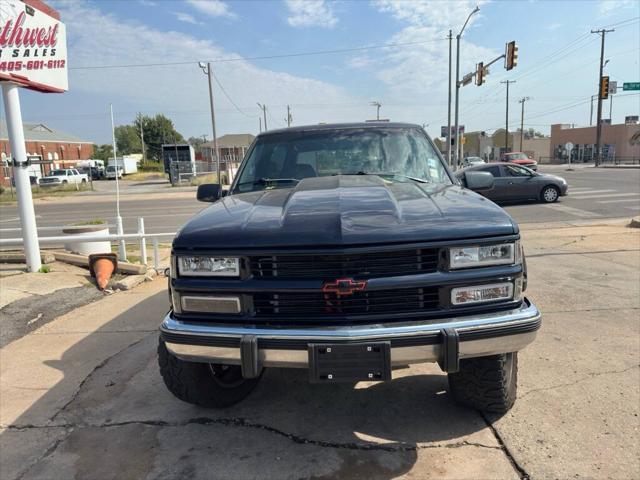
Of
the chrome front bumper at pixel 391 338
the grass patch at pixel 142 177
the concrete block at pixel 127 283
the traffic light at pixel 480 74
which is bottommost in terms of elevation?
the concrete block at pixel 127 283

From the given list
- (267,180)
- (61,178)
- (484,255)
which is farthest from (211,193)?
(61,178)

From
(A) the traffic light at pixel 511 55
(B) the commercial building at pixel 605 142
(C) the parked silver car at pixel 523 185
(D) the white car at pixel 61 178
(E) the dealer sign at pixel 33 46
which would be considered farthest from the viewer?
(B) the commercial building at pixel 605 142

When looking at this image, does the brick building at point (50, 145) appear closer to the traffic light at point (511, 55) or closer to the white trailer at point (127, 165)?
the white trailer at point (127, 165)

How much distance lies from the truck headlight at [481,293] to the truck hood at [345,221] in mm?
266

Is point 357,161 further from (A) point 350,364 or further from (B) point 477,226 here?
(A) point 350,364

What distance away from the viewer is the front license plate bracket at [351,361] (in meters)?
2.30

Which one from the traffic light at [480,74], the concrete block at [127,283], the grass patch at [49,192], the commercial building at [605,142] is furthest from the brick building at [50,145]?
the commercial building at [605,142]

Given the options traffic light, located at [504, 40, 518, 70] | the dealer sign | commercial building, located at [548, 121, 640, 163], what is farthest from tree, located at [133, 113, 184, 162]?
the dealer sign

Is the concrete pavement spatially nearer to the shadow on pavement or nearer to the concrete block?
the shadow on pavement

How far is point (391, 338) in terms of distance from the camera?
2326 mm

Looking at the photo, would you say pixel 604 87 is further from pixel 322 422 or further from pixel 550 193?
pixel 322 422

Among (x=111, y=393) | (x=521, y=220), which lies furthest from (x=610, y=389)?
(x=521, y=220)

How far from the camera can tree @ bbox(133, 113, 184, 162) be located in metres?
87.0

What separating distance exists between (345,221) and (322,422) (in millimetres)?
1427
